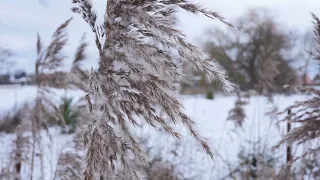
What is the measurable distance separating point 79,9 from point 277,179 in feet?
9.89

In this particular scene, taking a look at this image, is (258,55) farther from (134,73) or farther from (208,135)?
(134,73)

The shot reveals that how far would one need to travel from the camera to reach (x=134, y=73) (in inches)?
35.5

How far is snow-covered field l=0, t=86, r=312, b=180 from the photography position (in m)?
4.93

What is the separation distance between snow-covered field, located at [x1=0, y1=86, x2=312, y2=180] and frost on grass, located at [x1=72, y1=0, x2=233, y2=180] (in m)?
0.08

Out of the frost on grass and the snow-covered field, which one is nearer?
the frost on grass

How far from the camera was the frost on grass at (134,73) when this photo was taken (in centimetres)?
88

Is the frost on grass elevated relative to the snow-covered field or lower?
elevated

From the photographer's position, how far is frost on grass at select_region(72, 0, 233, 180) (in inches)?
34.5

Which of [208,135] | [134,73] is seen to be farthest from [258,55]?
[134,73]

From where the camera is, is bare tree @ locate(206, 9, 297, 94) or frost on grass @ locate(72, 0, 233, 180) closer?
frost on grass @ locate(72, 0, 233, 180)

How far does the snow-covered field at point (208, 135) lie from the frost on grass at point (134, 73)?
8cm

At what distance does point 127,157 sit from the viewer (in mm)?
921

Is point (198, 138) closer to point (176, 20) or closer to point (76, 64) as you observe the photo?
point (176, 20)

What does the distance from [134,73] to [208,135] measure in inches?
391
